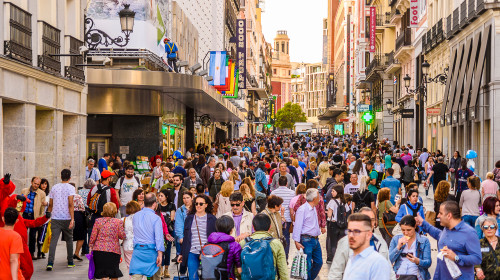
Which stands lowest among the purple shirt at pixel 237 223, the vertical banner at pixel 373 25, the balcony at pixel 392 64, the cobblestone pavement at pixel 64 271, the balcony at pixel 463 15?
the cobblestone pavement at pixel 64 271

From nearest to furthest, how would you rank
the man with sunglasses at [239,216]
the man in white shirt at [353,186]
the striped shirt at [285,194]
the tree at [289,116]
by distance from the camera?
the man with sunglasses at [239,216] → the striped shirt at [285,194] → the man in white shirt at [353,186] → the tree at [289,116]

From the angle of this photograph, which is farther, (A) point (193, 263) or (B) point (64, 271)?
(B) point (64, 271)

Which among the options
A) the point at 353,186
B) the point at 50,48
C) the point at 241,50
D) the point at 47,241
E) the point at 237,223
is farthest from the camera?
the point at 241,50

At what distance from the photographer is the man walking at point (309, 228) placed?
10.9 metres

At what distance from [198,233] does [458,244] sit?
3.12 meters

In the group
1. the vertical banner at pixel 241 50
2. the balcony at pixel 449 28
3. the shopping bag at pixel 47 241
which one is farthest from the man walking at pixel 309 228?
the vertical banner at pixel 241 50

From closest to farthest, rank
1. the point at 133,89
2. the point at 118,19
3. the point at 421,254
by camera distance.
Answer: the point at 421,254, the point at 133,89, the point at 118,19

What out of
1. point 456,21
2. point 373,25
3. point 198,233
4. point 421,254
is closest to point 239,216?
point 198,233

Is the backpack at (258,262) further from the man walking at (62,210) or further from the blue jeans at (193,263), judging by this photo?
the man walking at (62,210)

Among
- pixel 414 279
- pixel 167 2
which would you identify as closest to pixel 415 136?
pixel 167 2

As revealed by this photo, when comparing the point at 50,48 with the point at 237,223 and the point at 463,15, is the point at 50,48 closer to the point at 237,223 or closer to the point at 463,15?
the point at 237,223

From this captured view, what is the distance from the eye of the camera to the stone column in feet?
57.5

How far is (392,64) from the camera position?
57.3m

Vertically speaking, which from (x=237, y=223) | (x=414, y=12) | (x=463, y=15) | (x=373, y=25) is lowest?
(x=237, y=223)
